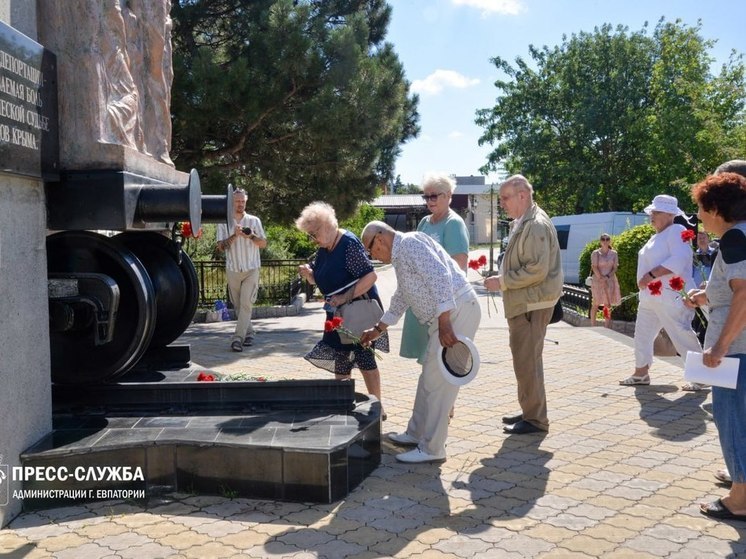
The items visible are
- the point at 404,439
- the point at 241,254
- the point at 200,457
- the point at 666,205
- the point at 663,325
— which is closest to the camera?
the point at 200,457

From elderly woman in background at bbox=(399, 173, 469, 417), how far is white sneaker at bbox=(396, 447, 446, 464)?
0.77 m

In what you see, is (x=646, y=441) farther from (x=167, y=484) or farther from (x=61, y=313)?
(x=61, y=313)

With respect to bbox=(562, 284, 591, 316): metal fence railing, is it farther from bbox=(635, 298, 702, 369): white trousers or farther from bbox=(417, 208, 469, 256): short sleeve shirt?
bbox=(417, 208, 469, 256): short sleeve shirt

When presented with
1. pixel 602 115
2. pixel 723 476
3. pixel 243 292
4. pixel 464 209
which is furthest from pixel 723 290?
pixel 464 209

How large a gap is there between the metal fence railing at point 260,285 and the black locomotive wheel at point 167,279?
792 centimetres

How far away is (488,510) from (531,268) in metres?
1.87

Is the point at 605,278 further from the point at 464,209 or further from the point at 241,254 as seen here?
the point at 464,209

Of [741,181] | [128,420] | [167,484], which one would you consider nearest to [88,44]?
[128,420]

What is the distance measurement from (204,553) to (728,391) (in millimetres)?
2740

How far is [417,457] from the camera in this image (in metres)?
4.74

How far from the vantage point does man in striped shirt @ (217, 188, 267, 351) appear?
8.80 m

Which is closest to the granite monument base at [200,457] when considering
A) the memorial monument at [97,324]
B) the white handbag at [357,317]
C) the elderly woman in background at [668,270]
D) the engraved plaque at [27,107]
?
the memorial monument at [97,324]

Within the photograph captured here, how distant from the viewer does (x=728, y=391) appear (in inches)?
150

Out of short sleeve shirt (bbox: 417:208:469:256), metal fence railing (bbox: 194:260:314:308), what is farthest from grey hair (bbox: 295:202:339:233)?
metal fence railing (bbox: 194:260:314:308)
